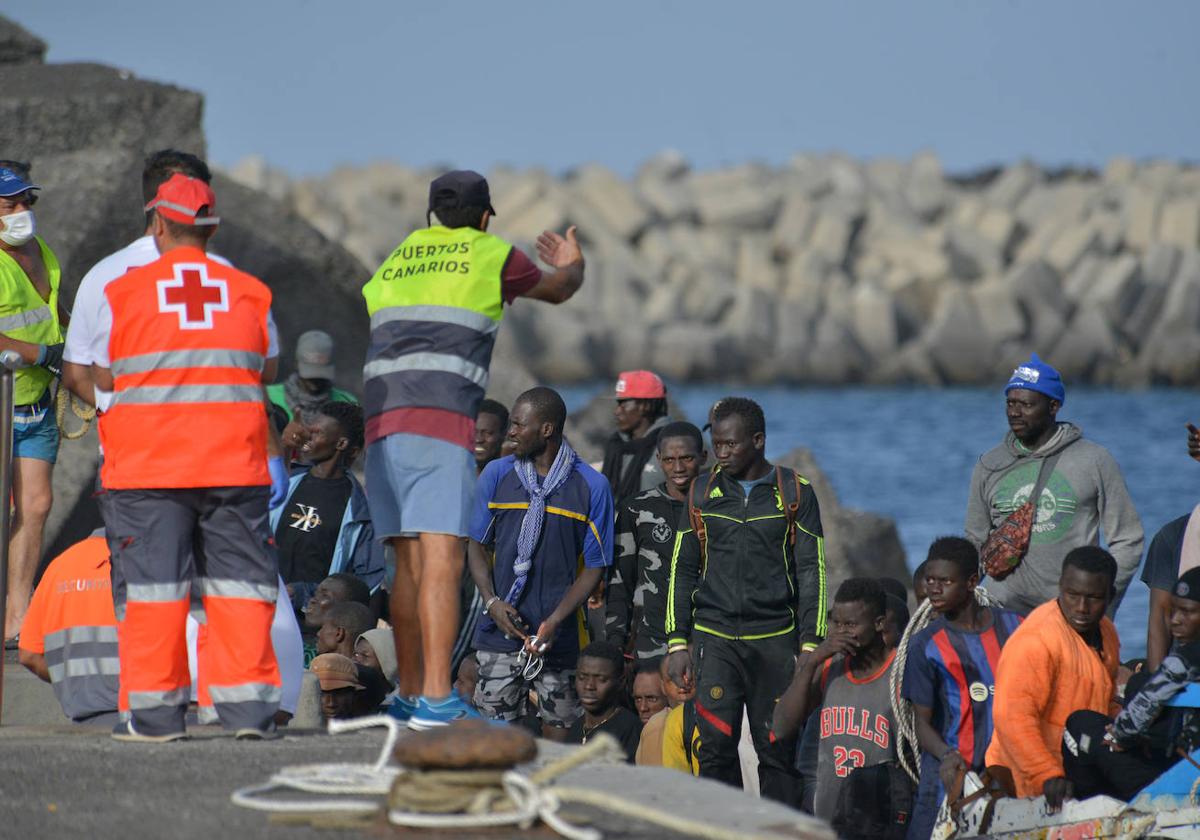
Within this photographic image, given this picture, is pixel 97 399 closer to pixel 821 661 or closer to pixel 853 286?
pixel 821 661

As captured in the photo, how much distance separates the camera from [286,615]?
7.16 metres

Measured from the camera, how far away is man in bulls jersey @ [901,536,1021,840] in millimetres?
7977

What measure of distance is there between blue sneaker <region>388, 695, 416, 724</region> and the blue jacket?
2.53 metres

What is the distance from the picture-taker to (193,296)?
641cm

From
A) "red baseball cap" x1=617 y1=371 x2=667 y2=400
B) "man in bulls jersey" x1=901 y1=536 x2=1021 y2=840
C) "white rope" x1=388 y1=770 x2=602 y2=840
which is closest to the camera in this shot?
"white rope" x1=388 y1=770 x2=602 y2=840

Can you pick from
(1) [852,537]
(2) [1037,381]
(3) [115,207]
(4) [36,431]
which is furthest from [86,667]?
(1) [852,537]

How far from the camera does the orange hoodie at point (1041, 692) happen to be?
7.61 m

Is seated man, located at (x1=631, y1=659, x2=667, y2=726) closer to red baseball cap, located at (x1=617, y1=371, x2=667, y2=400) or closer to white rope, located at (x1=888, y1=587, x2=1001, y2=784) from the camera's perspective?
white rope, located at (x1=888, y1=587, x2=1001, y2=784)

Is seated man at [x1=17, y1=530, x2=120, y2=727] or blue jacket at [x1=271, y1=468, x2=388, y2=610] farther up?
blue jacket at [x1=271, y1=468, x2=388, y2=610]

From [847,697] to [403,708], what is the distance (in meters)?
2.18

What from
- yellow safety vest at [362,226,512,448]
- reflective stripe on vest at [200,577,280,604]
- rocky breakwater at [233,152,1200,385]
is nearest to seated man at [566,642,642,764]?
yellow safety vest at [362,226,512,448]

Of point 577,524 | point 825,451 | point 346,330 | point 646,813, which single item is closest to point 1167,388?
point 825,451

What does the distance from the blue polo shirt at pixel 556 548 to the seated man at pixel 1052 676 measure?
6.98 feet

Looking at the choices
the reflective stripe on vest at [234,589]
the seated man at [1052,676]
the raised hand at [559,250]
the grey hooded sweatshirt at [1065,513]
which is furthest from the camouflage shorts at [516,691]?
the reflective stripe on vest at [234,589]
